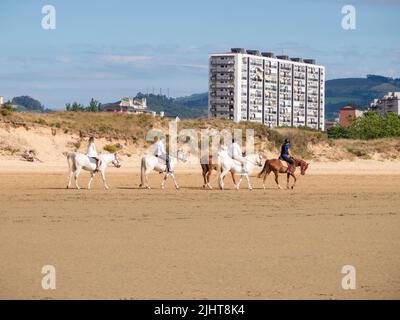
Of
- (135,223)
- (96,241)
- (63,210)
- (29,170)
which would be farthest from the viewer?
(29,170)

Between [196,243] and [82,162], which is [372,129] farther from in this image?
[196,243]

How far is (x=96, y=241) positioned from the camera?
17.8 m

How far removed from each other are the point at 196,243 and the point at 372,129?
3587 inches

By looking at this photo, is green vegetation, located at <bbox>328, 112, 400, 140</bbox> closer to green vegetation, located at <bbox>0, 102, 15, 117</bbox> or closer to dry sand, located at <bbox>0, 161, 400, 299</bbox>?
green vegetation, located at <bbox>0, 102, 15, 117</bbox>

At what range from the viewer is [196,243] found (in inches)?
696

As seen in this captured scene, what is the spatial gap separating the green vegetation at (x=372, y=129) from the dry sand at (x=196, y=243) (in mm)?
68388

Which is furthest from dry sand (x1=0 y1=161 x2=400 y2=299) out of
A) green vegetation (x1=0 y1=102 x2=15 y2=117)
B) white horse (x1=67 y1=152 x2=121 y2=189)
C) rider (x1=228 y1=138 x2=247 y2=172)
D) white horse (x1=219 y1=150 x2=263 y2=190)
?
green vegetation (x1=0 y1=102 x2=15 y2=117)

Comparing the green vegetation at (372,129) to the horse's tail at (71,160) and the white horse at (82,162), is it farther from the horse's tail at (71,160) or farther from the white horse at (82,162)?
the horse's tail at (71,160)

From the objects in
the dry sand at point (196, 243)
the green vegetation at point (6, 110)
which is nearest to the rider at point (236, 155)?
the dry sand at point (196, 243)

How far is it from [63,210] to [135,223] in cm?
384

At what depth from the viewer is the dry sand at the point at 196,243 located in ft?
42.4

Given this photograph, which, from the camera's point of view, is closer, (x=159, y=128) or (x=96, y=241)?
(x=96, y=241)
